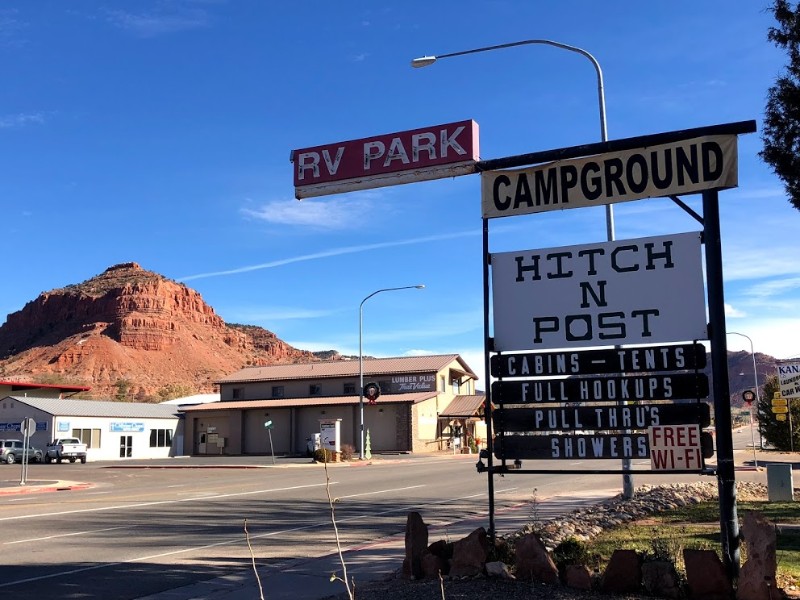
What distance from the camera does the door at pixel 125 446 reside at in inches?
2340

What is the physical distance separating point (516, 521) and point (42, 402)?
53.6 metres

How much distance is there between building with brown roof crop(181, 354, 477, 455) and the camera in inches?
2203

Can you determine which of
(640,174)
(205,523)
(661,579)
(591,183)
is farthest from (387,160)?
(205,523)

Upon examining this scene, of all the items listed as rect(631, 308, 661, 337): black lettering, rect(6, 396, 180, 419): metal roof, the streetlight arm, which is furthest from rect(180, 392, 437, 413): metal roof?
rect(631, 308, 661, 337): black lettering

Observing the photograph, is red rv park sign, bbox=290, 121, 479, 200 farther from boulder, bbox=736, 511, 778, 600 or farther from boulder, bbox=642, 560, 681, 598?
boulder, bbox=736, 511, 778, 600

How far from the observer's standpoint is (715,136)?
756 centimetres

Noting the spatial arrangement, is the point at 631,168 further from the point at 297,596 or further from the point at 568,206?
the point at 297,596

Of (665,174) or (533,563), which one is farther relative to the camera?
(665,174)

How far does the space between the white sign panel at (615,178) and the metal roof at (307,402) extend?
4639cm

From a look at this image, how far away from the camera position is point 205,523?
14.6m

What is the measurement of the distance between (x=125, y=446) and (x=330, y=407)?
17134 mm

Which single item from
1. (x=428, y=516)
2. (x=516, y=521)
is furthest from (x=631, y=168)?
(x=428, y=516)

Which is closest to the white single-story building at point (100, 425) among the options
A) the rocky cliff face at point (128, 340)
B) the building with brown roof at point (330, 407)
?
the building with brown roof at point (330, 407)

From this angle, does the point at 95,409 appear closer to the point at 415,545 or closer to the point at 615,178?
the point at 415,545
